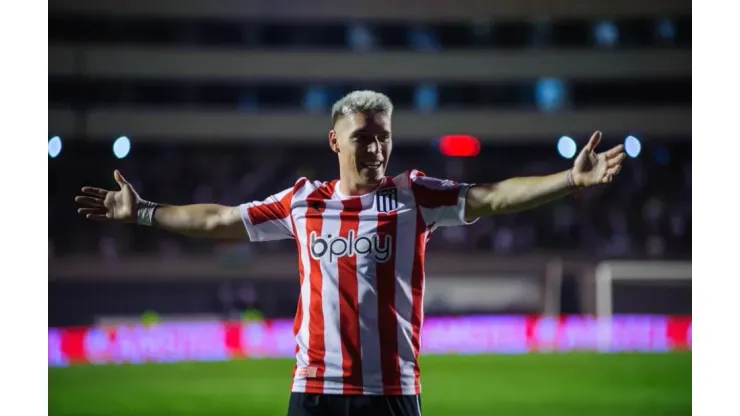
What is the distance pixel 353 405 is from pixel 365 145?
66cm

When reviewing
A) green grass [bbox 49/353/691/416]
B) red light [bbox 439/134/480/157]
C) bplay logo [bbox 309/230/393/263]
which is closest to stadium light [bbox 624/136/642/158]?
red light [bbox 439/134/480/157]

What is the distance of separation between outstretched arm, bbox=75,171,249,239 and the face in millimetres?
363

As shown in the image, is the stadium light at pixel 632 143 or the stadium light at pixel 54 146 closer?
the stadium light at pixel 54 146

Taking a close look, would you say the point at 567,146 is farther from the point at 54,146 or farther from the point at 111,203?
the point at 111,203

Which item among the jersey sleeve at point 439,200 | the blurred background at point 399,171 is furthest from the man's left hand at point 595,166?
the blurred background at point 399,171

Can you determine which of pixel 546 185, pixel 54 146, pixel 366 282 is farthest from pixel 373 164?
pixel 54 146

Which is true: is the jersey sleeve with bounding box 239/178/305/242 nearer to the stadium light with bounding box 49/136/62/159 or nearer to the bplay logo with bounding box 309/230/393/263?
the bplay logo with bounding box 309/230/393/263

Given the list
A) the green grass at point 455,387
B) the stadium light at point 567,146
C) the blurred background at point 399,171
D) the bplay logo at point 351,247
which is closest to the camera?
the bplay logo at point 351,247

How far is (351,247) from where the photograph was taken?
259cm

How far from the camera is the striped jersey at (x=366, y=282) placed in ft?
8.29

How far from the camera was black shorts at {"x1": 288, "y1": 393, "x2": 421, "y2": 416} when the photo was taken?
2.50 m

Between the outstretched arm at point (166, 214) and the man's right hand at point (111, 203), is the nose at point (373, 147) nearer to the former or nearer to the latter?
the outstretched arm at point (166, 214)
